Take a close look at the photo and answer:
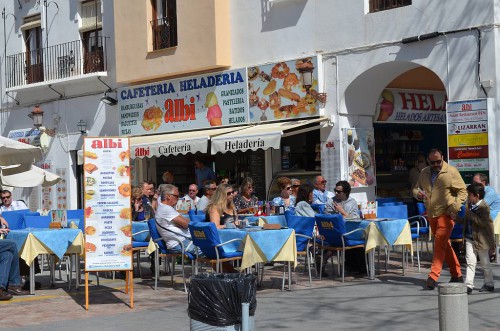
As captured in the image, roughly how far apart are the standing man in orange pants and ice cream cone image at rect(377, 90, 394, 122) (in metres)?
8.44

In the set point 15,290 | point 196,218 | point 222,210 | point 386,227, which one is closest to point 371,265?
point 386,227

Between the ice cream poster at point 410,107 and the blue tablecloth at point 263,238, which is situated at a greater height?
the ice cream poster at point 410,107

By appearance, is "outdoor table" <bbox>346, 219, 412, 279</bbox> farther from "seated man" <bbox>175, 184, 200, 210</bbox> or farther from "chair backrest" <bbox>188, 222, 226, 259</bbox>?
"seated man" <bbox>175, 184, 200, 210</bbox>

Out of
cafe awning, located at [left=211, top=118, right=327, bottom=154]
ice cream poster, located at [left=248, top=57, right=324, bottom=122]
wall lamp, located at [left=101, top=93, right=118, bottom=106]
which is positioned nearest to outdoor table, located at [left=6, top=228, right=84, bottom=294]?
cafe awning, located at [left=211, top=118, right=327, bottom=154]

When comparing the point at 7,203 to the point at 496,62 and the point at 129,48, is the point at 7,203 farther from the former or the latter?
the point at 496,62

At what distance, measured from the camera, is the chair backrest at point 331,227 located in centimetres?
1377

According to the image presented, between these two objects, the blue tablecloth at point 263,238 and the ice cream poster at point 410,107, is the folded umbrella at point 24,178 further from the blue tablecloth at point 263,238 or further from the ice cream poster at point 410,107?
the ice cream poster at point 410,107

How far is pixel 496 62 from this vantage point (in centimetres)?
1694

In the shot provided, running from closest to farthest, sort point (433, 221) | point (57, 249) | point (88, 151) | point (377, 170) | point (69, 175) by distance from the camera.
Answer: point (88, 151) → point (433, 221) → point (57, 249) → point (377, 170) → point (69, 175)

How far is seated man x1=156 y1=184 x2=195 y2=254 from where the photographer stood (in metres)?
13.5

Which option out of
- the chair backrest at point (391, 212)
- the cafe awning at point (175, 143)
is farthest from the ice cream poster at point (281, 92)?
the chair backrest at point (391, 212)

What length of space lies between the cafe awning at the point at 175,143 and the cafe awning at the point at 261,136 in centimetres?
45

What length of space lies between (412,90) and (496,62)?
4681 mm

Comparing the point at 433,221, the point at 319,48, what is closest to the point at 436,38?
the point at 319,48
